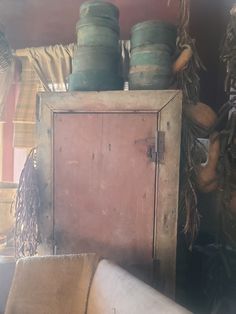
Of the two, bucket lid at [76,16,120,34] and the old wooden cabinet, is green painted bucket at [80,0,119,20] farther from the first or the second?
the old wooden cabinet

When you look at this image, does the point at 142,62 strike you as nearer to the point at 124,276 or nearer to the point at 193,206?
the point at 193,206

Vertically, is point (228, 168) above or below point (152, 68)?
below

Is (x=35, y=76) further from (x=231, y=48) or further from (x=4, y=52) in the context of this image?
(x=231, y=48)

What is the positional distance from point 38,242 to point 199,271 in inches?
37.5

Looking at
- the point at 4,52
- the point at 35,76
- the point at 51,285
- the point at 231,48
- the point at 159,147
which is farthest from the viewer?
the point at 35,76

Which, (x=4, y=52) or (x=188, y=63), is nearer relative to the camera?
(x=188, y=63)

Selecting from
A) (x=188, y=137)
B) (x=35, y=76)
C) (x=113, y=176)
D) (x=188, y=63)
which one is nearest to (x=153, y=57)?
(x=188, y=63)

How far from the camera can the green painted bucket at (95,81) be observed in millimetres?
1658

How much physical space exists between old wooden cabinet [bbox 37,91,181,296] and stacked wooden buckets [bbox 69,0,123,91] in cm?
10

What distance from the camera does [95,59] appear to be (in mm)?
1668

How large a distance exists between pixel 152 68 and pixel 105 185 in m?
0.63

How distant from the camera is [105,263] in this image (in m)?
1.43

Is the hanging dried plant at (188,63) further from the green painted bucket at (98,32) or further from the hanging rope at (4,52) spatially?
the hanging rope at (4,52)

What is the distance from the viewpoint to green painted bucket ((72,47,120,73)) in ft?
5.47
